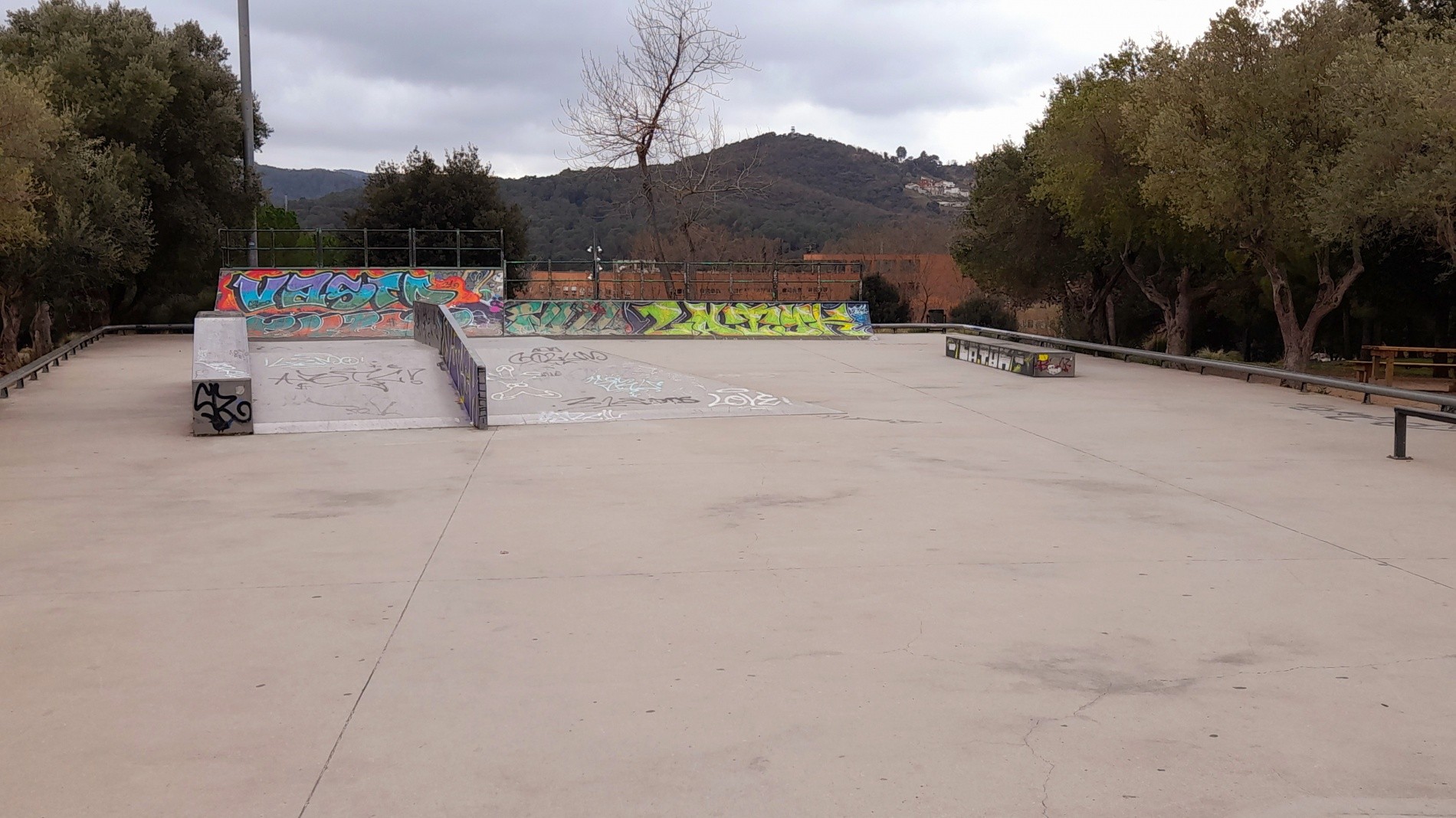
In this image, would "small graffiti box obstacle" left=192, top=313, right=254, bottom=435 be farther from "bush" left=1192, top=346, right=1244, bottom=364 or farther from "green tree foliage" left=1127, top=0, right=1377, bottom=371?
"bush" left=1192, top=346, right=1244, bottom=364

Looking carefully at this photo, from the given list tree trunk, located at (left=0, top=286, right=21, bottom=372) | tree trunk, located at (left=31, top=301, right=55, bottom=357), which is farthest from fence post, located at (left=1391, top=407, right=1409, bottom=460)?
tree trunk, located at (left=31, top=301, right=55, bottom=357)

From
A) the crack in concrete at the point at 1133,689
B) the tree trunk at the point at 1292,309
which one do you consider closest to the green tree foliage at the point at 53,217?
the crack in concrete at the point at 1133,689

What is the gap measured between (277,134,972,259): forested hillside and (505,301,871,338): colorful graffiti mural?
432 inches

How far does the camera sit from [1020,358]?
22.2m

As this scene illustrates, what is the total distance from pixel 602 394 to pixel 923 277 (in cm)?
5156

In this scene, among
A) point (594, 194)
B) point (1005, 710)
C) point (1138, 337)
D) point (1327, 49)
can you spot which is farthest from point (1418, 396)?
point (594, 194)

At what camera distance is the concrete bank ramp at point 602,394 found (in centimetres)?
1580

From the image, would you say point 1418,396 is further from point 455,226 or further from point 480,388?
point 455,226

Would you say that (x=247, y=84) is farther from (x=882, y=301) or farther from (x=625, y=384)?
(x=882, y=301)

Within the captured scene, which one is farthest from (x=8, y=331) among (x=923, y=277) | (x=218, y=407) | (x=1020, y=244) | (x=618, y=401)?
(x=923, y=277)

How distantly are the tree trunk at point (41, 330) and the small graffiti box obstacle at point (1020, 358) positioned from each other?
2199 cm

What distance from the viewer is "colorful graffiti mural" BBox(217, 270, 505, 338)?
28.8 meters

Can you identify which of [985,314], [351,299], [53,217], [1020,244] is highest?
[1020,244]

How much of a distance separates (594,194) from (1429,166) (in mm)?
70343
